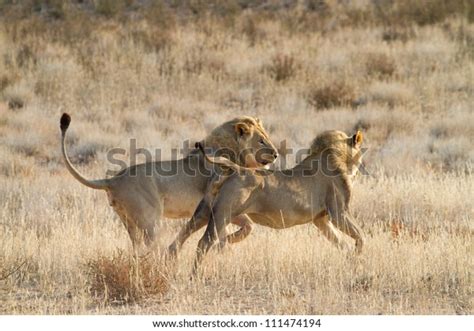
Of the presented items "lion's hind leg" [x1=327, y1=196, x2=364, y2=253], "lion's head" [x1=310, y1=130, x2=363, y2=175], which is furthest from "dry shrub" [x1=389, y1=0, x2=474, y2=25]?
"lion's hind leg" [x1=327, y1=196, x2=364, y2=253]

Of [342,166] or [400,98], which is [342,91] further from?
[342,166]

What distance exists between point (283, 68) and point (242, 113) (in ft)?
7.67

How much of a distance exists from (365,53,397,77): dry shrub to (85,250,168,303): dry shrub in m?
13.0

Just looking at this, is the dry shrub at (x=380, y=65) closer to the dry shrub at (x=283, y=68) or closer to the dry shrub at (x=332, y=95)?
the dry shrub at (x=332, y=95)

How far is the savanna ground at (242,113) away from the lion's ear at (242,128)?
1.11m

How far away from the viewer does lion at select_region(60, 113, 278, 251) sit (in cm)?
823

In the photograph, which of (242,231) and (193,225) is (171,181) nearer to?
(193,225)

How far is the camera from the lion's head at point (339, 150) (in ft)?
28.8

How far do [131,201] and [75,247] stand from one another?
916mm

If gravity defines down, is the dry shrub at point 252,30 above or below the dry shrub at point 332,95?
below

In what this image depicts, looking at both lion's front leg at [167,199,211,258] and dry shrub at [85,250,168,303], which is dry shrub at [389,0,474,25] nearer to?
lion's front leg at [167,199,211,258]

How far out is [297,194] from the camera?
8.39 meters

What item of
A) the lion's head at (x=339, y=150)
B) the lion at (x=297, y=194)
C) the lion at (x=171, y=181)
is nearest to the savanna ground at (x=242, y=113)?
the lion at (x=297, y=194)

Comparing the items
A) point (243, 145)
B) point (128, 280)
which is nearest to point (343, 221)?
point (243, 145)
